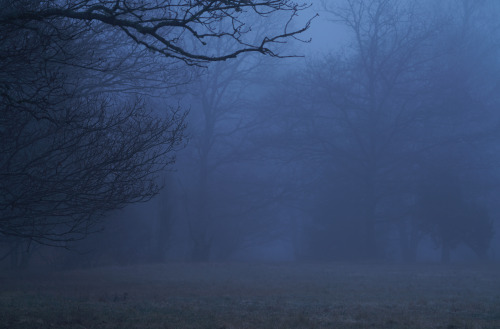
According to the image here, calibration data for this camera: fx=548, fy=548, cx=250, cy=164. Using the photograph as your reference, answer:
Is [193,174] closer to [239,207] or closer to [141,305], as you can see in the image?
[239,207]

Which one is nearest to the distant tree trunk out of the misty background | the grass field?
the misty background

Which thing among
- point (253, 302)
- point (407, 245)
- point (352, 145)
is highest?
point (352, 145)

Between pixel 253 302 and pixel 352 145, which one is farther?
pixel 352 145

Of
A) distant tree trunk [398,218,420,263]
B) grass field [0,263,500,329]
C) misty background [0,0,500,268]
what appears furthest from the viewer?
distant tree trunk [398,218,420,263]

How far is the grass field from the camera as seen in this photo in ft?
22.7

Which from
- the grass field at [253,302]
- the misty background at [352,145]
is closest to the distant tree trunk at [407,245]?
the misty background at [352,145]

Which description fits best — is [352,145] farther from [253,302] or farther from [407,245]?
[253,302]

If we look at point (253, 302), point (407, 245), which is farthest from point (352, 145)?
point (253, 302)

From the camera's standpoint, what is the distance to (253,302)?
9297 mm

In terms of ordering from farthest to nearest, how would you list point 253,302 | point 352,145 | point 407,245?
1. point 407,245
2. point 352,145
3. point 253,302

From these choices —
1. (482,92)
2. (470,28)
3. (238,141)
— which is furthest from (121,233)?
(470,28)

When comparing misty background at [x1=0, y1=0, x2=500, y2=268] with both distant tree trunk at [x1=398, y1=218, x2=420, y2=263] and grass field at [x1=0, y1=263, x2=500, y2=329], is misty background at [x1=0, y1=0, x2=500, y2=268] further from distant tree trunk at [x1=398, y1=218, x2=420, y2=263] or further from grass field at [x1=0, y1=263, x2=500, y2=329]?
grass field at [x1=0, y1=263, x2=500, y2=329]

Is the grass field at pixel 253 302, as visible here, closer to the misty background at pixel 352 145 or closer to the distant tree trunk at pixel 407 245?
the misty background at pixel 352 145

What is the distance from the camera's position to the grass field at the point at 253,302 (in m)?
6.91
